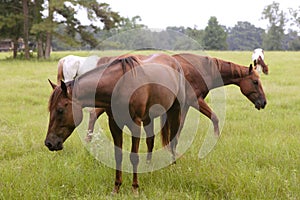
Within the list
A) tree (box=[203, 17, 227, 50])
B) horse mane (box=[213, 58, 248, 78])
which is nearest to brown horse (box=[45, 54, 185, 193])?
horse mane (box=[213, 58, 248, 78])

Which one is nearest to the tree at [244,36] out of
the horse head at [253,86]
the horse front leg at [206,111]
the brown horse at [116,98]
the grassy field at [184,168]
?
the horse head at [253,86]

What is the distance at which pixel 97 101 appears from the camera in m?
3.32

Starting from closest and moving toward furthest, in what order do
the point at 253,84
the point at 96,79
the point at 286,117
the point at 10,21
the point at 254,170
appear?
the point at 96,79, the point at 254,170, the point at 253,84, the point at 286,117, the point at 10,21

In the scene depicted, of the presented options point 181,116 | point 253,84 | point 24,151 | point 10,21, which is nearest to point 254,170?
point 181,116

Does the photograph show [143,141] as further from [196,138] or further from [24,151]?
[24,151]

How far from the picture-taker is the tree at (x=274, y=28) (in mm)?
65062

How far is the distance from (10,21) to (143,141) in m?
19.1

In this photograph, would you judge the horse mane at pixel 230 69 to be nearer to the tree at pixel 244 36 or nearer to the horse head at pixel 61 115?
the horse head at pixel 61 115

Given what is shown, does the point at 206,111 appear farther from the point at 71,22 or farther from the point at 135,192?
the point at 71,22

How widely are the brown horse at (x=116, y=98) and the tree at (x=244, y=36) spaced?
57.9 metres

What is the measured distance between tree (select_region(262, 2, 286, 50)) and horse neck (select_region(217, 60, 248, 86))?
203ft

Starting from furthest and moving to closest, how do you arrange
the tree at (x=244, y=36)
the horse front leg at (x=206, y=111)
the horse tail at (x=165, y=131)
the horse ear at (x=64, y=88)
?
1. the tree at (x=244, y=36)
2. the horse front leg at (x=206, y=111)
3. the horse tail at (x=165, y=131)
4. the horse ear at (x=64, y=88)

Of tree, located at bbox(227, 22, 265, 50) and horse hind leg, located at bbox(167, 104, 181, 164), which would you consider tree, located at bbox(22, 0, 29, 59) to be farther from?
tree, located at bbox(227, 22, 265, 50)

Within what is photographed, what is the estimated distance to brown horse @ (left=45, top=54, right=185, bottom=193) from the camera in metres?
3.12
